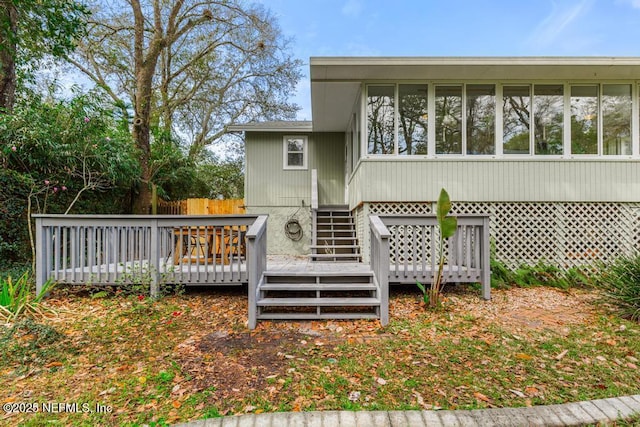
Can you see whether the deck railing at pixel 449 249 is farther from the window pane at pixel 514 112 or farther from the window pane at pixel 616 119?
the window pane at pixel 616 119

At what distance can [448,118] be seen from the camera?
6.34 meters

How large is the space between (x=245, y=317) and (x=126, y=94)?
48.6ft

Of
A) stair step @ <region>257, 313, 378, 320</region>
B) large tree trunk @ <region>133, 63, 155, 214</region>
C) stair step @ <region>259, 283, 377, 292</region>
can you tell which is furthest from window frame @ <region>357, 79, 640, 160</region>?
large tree trunk @ <region>133, 63, 155, 214</region>

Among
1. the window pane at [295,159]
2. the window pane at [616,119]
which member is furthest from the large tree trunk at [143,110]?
the window pane at [616,119]

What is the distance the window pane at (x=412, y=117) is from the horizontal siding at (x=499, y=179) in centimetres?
41

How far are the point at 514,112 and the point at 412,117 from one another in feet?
6.90

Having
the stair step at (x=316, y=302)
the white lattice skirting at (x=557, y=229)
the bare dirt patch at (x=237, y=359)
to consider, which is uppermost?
the white lattice skirting at (x=557, y=229)

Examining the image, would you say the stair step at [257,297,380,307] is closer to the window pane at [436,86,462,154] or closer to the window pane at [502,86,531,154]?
the window pane at [436,86,462,154]

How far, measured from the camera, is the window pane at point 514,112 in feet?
20.9

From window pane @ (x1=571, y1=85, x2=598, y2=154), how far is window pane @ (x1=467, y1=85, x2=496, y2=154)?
166cm

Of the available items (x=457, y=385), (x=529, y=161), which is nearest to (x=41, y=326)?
(x=457, y=385)

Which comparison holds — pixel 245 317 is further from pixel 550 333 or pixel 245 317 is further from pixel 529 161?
pixel 529 161

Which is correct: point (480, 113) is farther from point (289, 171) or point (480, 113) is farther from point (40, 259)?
point (40, 259)

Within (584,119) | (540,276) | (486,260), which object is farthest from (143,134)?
(584,119)
